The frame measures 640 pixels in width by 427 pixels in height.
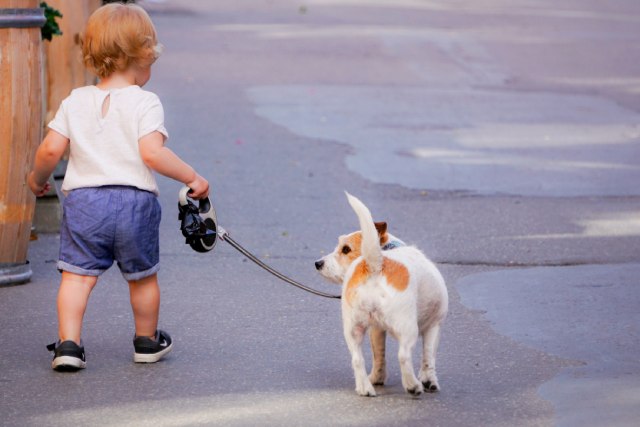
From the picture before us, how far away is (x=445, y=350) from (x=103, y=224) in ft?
5.26

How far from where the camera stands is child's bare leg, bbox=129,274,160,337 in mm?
5066

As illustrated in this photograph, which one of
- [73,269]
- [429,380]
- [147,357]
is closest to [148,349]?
[147,357]

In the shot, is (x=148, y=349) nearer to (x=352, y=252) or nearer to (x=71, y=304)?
(x=71, y=304)

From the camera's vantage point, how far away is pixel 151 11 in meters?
25.2

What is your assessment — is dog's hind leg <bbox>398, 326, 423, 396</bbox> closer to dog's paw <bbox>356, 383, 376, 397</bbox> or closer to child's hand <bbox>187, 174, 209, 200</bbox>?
dog's paw <bbox>356, 383, 376, 397</bbox>

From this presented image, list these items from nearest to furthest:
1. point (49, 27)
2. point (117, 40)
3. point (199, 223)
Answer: point (117, 40)
point (199, 223)
point (49, 27)

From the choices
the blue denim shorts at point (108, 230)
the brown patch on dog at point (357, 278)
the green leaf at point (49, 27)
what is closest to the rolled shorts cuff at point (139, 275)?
the blue denim shorts at point (108, 230)

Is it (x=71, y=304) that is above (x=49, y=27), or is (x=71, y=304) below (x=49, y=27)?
below

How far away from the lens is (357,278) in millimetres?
4453

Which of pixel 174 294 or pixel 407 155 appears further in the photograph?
pixel 407 155

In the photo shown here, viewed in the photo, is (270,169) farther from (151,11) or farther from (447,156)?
(151,11)

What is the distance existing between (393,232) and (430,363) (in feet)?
10.5

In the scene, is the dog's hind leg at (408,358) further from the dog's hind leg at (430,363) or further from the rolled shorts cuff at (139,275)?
the rolled shorts cuff at (139,275)

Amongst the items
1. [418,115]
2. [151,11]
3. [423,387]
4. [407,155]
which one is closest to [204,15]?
[151,11]
